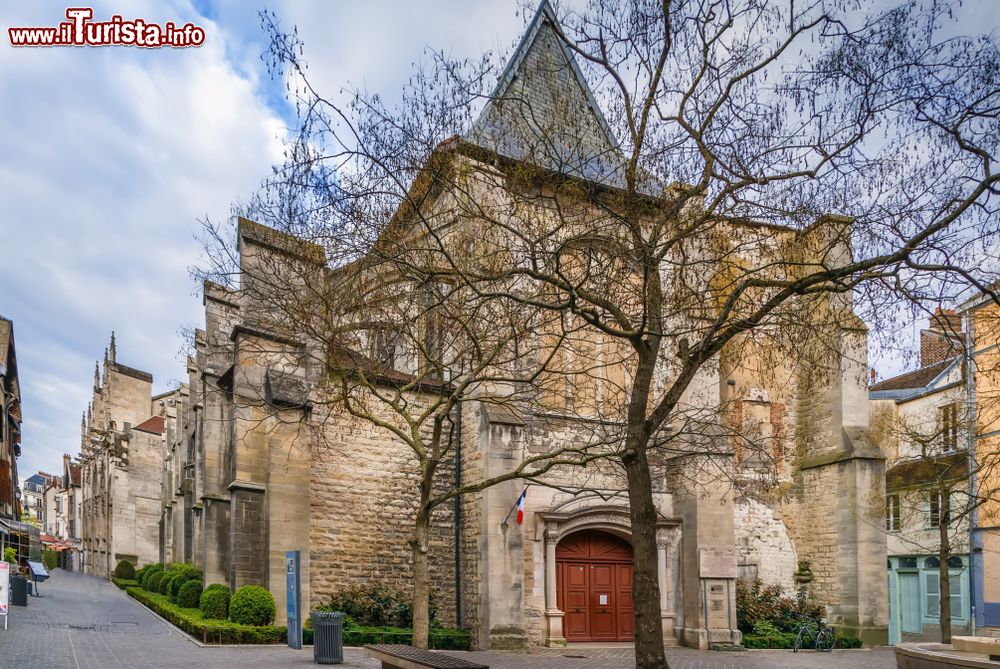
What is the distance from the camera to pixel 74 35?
33.5ft

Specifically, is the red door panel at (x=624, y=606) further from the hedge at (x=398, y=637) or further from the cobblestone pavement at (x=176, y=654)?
the hedge at (x=398, y=637)

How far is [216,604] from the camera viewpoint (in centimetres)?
1598

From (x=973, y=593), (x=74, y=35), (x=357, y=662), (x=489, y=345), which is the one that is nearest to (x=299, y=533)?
(x=357, y=662)

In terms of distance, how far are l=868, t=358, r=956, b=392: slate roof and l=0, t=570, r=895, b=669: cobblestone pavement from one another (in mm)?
14351

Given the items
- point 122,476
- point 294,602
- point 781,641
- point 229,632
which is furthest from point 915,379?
point 122,476

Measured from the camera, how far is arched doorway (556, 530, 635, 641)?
58.2 feet

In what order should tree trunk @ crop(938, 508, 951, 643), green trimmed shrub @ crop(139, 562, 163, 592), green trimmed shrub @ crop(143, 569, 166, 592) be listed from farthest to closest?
green trimmed shrub @ crop(139, 562, 163, 592)
green trimmed shrub @ crop(143, 569, 166, 592)
tree trunk @ crop(938, 508, 951, 643)

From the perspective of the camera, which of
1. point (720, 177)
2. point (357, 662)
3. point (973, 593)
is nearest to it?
point (720, 177)

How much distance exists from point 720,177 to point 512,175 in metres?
2.64

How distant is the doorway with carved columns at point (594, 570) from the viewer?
56.5 feet

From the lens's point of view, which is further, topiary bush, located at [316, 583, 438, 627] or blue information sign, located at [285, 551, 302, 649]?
topiary bush, located at [316, 583, 438, 627]

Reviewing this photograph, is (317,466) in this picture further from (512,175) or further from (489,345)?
(512,175)

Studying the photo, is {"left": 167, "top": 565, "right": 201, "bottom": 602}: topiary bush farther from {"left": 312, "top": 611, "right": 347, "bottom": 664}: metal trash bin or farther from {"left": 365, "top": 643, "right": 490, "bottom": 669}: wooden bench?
{"left": 365, "top": 643, "right": 490, "bottom": 669}: wooden bench

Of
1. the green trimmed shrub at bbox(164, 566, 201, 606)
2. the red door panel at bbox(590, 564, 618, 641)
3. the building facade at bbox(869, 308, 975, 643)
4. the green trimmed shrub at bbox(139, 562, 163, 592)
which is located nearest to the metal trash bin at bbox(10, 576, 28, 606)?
the green trimmed shrub at bbox(164, 566, 201, 606)
